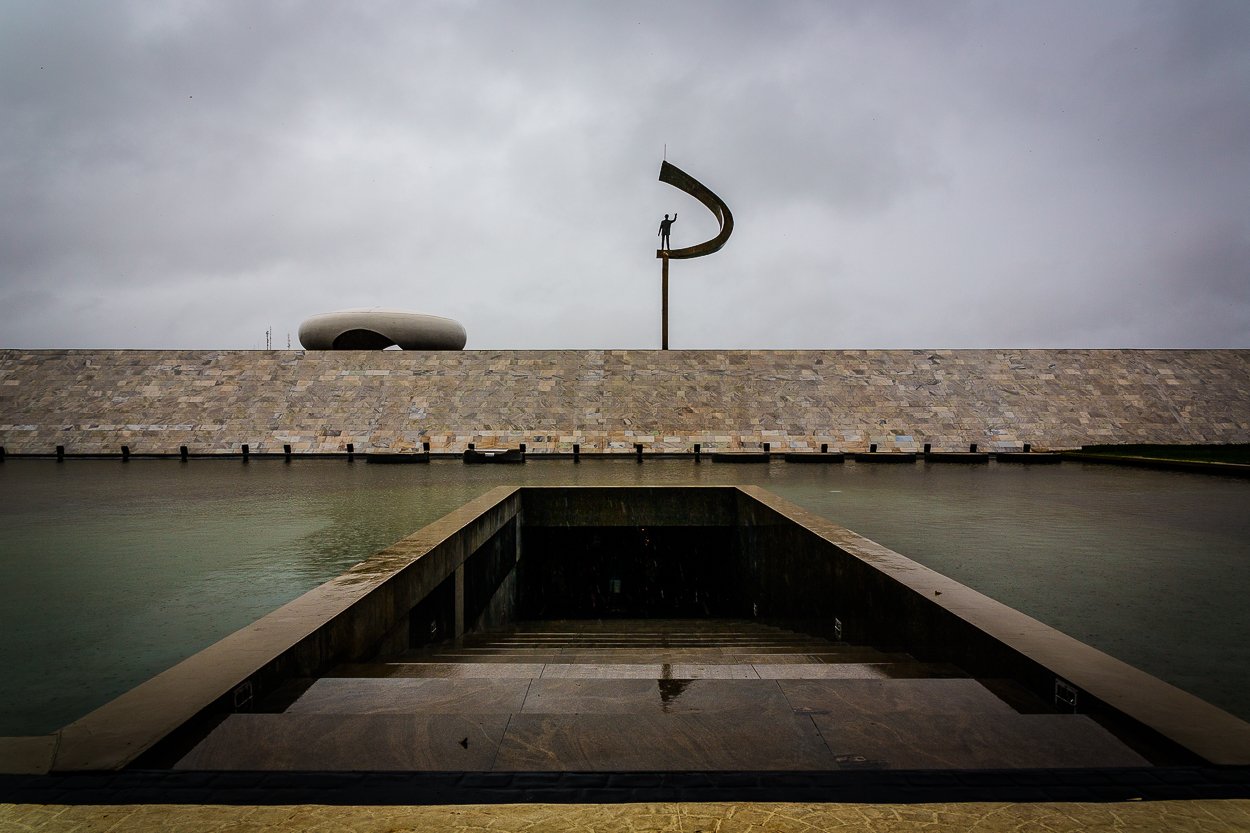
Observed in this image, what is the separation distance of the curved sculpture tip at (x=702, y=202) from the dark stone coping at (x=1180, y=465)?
42.1ft

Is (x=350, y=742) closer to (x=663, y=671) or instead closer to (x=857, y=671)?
(x=663, y=671)

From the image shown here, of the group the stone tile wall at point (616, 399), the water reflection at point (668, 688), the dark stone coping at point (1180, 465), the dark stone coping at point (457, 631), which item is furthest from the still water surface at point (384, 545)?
the stone tile wall at point (616, 399)

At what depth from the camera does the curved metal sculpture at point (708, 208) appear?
23500mm

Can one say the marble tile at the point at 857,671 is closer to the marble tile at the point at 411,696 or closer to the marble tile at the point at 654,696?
the marble tile at the point at 654,696

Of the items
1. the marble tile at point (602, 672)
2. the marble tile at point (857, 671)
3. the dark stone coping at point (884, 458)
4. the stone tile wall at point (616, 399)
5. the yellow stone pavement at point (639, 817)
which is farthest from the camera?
the stone tile wall at point (616, 399)

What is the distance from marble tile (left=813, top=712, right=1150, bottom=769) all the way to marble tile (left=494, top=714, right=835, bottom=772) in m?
0.10

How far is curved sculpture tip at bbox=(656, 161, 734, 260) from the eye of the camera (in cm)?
2350

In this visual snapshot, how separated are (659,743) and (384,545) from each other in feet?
12.9

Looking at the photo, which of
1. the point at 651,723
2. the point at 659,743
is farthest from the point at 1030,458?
the point at 659,743

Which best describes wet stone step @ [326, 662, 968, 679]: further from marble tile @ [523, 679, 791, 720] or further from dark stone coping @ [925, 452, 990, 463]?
dark stone coping @ [925, 452, 990, 463]

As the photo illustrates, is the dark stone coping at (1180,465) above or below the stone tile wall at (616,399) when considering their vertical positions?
below

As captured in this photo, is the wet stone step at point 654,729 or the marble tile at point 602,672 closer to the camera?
the wet stone step at point 654,729

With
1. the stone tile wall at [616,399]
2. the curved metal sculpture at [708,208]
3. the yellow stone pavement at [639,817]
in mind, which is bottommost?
the yellow stone pavement at [639,817]

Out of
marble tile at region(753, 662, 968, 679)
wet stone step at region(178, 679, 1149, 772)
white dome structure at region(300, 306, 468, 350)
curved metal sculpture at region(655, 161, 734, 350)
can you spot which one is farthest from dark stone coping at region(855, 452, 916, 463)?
white dome structure at region(300, 306, 468, 350)
